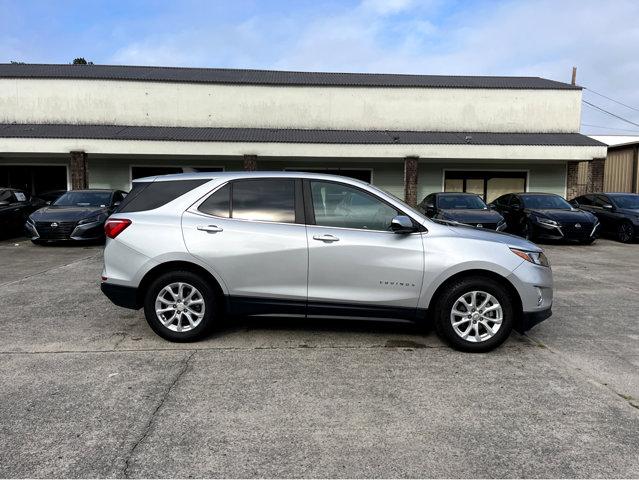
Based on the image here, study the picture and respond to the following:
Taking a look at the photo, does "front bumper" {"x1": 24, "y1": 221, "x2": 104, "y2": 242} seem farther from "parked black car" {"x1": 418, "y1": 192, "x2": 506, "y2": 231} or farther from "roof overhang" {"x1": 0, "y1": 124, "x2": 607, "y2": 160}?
"parked black car" {"x1": 418, "y1": 192, "x2": 506, "y2": 231}

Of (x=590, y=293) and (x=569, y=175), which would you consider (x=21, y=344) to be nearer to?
(x=590, y=293)

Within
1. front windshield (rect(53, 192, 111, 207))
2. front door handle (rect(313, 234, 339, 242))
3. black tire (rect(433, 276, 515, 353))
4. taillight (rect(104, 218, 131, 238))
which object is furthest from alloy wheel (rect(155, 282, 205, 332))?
front windshield (rect(53, 192, 111, 207))

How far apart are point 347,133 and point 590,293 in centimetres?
1303

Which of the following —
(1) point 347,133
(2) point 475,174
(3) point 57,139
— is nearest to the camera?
(3) point 57,139

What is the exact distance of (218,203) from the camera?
16.1 ft

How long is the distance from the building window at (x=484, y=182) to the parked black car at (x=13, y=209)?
15.5 meters

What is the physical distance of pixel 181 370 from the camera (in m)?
4.16

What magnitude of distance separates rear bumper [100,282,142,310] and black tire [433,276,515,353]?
9.84 feet

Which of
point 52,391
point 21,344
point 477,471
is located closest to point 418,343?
point 477,471

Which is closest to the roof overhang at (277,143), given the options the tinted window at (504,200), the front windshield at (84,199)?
the tinted window at (504,200)

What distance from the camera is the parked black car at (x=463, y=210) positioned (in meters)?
11.8

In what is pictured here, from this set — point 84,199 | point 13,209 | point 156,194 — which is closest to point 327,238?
point 156,194

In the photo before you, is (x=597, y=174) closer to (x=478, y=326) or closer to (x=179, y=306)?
(x=478, y=326)

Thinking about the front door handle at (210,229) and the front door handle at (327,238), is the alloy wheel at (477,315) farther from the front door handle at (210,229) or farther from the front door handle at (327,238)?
the front door handle at (210,229)
